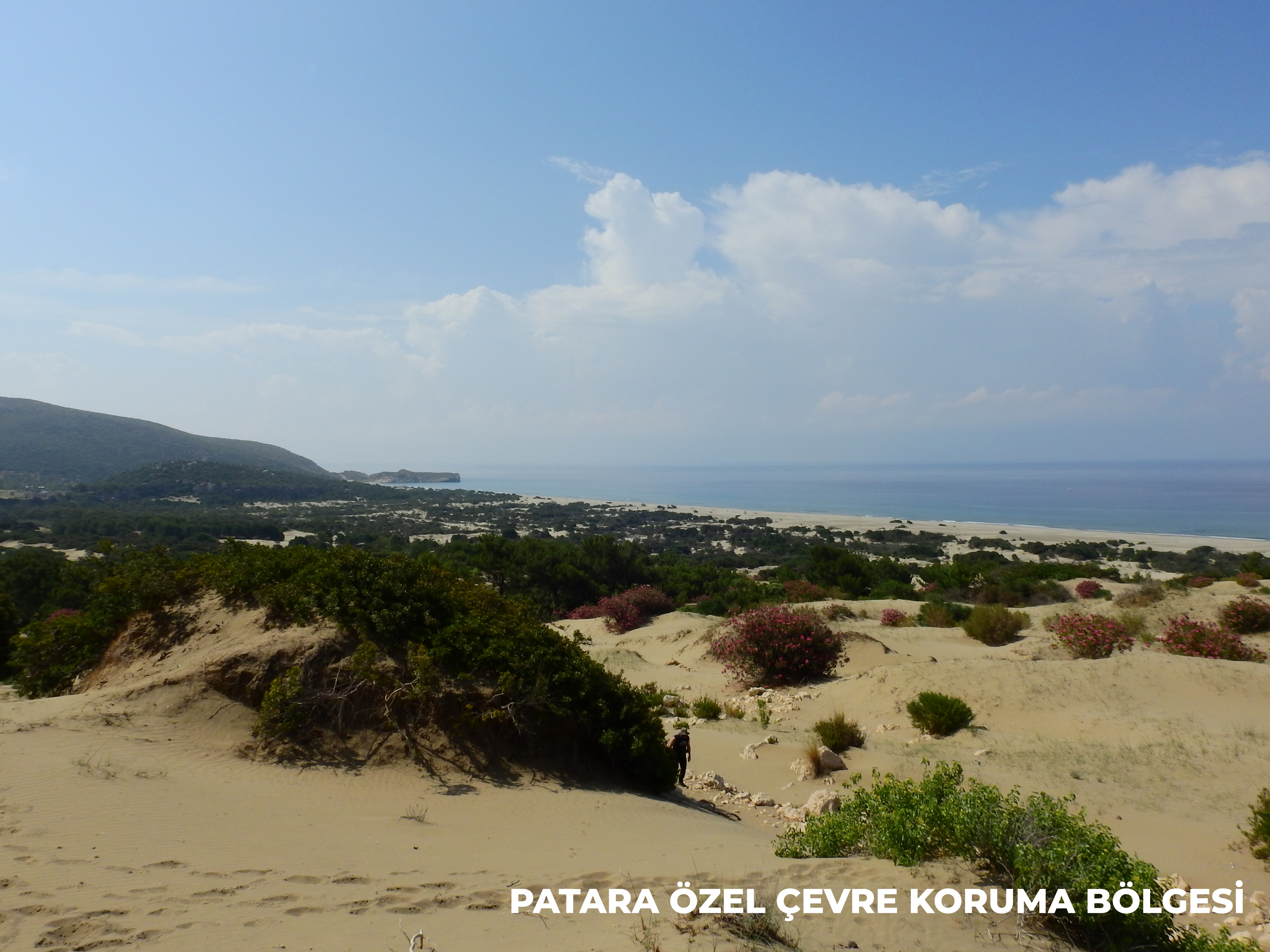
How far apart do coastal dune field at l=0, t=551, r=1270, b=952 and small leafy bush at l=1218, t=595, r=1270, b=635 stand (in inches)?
236

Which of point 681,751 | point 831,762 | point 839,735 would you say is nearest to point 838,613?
point 839,735

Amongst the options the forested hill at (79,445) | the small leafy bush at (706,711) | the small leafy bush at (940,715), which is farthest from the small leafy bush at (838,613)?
the forested hill at (79,445)

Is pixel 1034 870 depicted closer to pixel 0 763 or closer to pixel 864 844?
pixel 864 844

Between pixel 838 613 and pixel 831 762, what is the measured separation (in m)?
15.9

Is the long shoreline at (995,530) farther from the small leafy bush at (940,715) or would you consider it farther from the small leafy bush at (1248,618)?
the small leafy bush at (940,715)

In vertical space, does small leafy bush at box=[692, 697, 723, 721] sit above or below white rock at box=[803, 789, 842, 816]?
below

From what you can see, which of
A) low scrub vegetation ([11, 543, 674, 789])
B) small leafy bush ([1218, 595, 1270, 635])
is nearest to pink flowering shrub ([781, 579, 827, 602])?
small leafy bush ([1218, 595, 1270, 635])

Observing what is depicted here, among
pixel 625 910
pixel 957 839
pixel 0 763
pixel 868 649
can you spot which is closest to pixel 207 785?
pixel 0 763

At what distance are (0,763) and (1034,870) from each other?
981cm

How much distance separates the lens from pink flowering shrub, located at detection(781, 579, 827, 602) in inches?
1174

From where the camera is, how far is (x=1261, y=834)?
751cm

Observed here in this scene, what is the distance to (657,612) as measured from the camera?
3244 centimetres

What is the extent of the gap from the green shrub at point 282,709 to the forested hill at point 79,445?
522ft

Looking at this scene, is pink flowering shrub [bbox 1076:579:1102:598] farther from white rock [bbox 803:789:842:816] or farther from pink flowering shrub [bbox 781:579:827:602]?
white rock [bbox 803:789:842:816]
